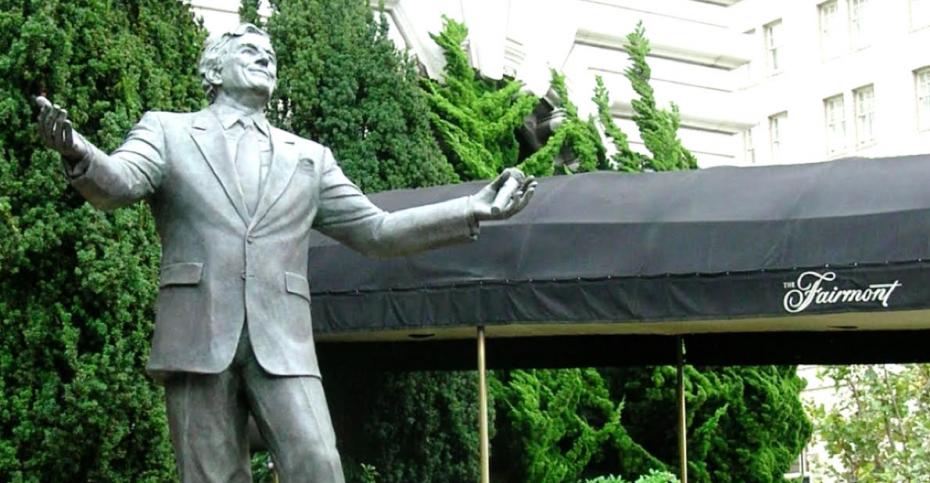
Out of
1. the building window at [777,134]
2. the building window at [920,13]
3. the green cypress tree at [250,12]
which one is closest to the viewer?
the green cypress tree at [250,12]

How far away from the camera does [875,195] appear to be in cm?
1162

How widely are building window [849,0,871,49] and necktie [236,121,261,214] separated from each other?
3476 centimetres

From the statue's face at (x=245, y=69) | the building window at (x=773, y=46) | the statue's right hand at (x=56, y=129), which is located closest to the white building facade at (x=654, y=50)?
the building window at (x=773, y=46)

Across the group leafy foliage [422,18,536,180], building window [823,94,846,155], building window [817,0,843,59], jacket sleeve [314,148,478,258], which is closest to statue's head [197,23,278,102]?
jacket sleeve [314,148,478,258]

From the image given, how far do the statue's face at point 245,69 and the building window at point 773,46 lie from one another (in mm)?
37794

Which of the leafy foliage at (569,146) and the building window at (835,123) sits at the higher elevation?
the building window at (835,123)

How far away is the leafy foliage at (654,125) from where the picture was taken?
61.5ft

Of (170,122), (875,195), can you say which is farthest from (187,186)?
(875,195)

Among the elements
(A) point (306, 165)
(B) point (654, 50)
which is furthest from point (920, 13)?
(A) point (306, 165)

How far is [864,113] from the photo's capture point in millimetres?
41562

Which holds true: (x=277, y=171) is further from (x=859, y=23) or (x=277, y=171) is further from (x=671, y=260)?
(x=859, y=23)

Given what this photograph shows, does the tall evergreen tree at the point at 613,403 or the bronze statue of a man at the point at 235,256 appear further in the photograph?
the tall evergreen tree at the point at 613,403

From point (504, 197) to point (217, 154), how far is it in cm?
119

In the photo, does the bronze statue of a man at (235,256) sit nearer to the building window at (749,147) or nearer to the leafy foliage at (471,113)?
the leafy foliage at (471,113)
